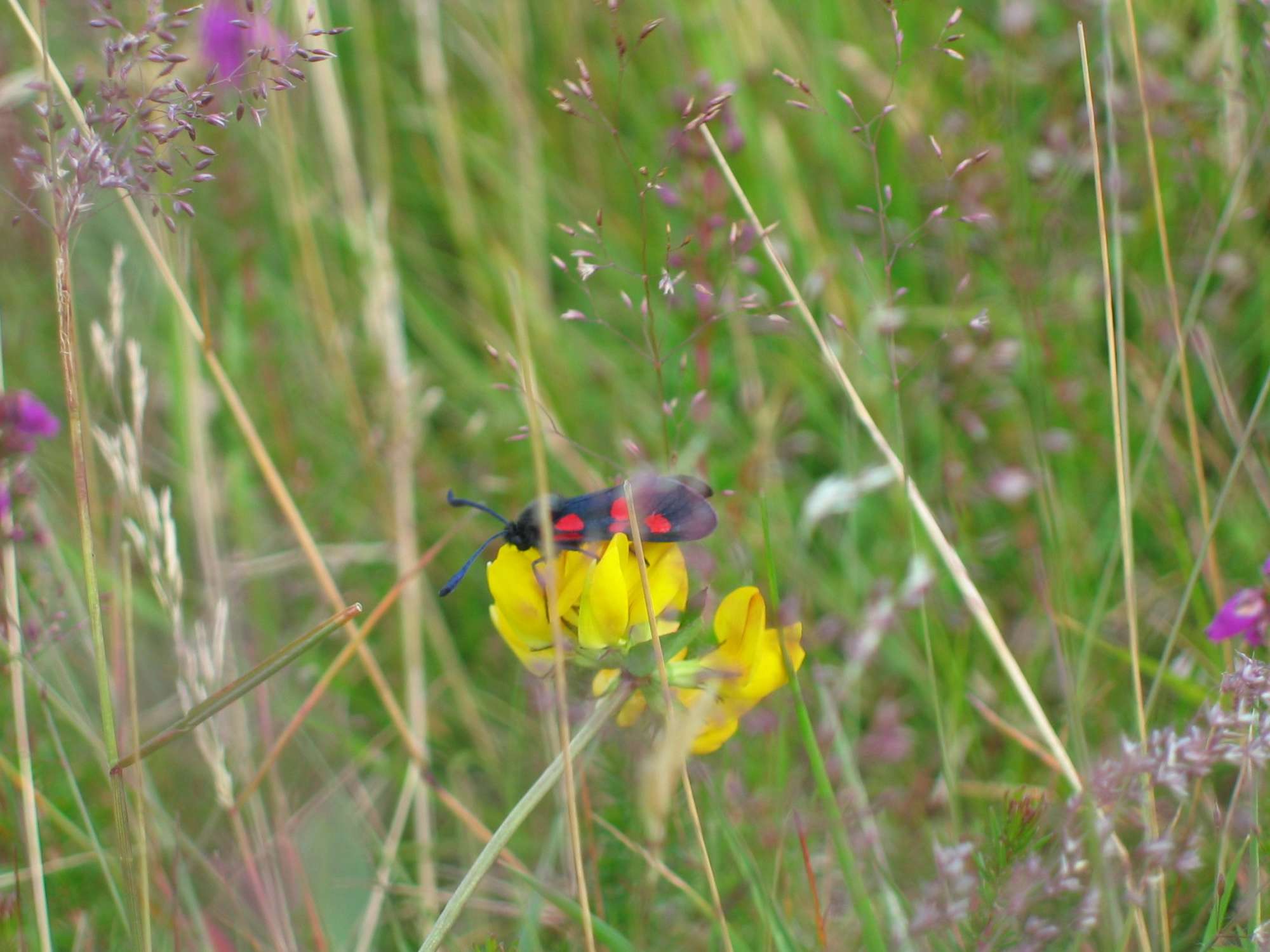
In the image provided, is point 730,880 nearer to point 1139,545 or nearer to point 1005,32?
point 1139,545

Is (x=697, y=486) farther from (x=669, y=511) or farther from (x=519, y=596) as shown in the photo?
(x=519, y=596)

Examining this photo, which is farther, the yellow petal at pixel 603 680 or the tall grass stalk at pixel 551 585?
the yellow petal at pixel 603 680

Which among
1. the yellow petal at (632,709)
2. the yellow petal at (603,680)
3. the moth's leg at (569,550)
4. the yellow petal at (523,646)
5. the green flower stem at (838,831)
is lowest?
the green flower stem at (838,831)

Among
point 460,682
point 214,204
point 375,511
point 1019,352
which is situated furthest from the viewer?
point 214,204

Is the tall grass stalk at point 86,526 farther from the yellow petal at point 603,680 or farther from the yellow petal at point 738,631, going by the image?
the yellow petal at point 738,631

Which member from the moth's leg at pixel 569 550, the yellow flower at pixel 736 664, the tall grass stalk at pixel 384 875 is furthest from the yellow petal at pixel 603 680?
the tall grass stalk at pixel 384 875

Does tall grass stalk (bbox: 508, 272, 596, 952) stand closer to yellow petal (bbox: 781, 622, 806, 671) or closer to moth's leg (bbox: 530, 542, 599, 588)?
moth's leg (bbox: 530, 542, 599, 588)

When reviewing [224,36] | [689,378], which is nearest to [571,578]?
→ [689,378]

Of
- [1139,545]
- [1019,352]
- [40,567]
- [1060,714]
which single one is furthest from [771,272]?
[40,567]
